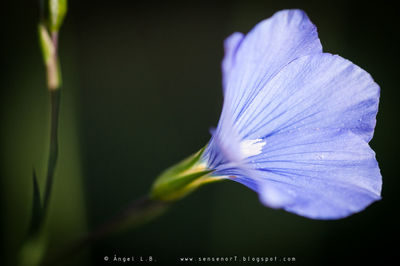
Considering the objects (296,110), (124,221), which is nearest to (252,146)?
(296,110)

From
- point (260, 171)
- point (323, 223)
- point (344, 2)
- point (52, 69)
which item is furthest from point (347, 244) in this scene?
point (52, 69)

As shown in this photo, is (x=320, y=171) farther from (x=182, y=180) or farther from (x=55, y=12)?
(x=55, y=12)

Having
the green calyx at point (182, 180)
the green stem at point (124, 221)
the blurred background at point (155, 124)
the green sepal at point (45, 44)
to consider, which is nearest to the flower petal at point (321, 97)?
the green calyx at point (182, 180)

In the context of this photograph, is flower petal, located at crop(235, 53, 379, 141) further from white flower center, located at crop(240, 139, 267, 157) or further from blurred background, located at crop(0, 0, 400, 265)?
blurred background, located at crop(0, 0, 400, 265)

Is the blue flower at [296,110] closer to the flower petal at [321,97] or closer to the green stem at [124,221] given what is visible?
the flower petal at [321,97]

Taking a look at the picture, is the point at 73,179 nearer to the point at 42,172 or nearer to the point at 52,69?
the point at 42,172
